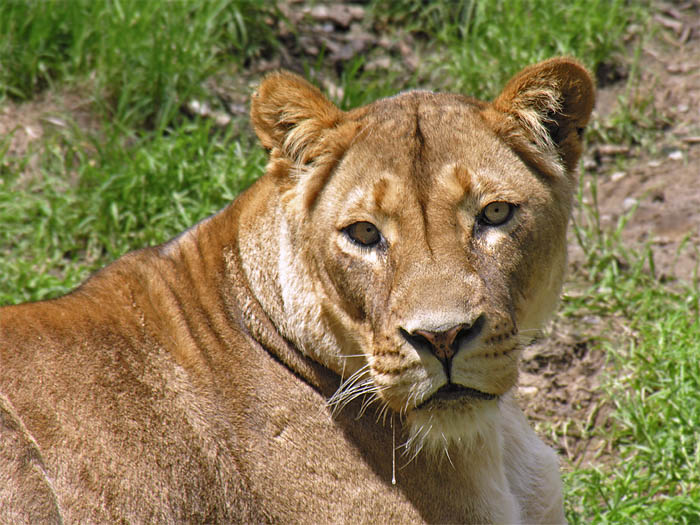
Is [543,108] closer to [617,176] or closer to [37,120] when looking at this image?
[617,176]

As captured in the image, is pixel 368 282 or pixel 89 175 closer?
pixel 368 282

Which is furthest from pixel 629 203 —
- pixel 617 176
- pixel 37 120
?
pixel 37 120

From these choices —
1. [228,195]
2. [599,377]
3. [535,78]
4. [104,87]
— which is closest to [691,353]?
[599,377]

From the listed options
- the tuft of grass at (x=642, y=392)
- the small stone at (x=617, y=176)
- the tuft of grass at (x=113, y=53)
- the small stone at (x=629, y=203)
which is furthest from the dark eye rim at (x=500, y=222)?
the tuft of grass at (x=113, y=53)

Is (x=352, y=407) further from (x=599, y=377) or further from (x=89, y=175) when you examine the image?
(x=89, y=175)

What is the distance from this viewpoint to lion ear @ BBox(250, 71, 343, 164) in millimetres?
3541

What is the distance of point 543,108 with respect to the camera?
3539 millimetres

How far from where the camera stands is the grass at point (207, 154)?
16.1 feet

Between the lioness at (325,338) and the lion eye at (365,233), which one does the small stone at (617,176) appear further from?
the lion eye at (365,233)

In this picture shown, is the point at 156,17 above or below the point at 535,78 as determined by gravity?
below

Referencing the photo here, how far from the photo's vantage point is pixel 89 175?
6035mm

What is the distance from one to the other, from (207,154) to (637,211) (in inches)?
113

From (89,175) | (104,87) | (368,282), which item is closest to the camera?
(368,282)

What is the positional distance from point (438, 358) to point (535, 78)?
116 centimetres
